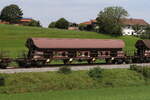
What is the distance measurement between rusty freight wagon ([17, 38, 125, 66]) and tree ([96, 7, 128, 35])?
212ft

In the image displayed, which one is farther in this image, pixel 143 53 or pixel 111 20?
→ pixel 111 20

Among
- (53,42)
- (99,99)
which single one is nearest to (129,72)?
(53,42)

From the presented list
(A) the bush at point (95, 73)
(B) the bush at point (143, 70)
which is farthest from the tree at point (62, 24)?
(A) the bush at point (95, 73)

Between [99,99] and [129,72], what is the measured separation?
11.6 metres

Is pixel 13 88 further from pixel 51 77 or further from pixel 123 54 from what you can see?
pixel 123 54

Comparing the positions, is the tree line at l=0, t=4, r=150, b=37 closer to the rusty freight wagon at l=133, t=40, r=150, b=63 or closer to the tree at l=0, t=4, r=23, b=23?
the tree at l=0, t=4, r=23, b=23

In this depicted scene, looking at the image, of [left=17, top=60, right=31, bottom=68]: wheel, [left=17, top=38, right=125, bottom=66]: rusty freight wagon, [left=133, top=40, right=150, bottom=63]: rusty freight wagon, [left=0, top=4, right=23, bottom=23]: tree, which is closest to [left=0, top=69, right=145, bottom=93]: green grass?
[left=17, top=60, right=31, bottom=68]: wheel

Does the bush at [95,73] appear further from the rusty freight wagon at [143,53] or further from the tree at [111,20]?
the tree at [111,20]

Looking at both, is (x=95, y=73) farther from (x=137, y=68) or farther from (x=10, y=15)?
(x=10, y=15)

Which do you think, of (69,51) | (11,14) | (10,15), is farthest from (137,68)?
(10,15)

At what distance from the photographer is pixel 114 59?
38.7m

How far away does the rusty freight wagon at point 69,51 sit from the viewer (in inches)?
1315

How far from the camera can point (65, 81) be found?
1065 inches

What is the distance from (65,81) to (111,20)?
86979 mm
